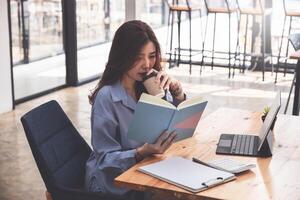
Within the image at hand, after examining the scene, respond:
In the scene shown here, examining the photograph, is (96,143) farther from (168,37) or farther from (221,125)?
(168,37)

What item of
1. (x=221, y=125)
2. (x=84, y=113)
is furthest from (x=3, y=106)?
(x=221, y=125)

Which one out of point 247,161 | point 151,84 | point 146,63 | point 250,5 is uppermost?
point 250,5

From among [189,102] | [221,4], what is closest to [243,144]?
[189,102]

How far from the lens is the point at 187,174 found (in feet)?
6.81

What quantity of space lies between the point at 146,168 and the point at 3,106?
3.75 meters

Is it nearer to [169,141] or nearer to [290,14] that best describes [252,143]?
[169,141]

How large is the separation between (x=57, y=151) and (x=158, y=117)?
52 cm

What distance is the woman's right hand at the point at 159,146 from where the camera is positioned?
2230mm

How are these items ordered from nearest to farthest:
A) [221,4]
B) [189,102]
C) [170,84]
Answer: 1. [189,102]
2. [170,84]
3. [221,4]

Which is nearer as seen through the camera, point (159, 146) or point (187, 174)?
point (187, 174)

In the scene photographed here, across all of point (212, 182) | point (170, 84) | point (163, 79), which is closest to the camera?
point (212, 182)

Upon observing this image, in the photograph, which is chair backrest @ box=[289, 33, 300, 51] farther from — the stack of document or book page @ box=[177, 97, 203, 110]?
the stack of document

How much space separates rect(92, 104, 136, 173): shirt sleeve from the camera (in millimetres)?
2248

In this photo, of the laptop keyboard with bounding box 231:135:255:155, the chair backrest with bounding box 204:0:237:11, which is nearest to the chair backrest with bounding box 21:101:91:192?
the laptop keyboard with bounding box 231:135:255:155
